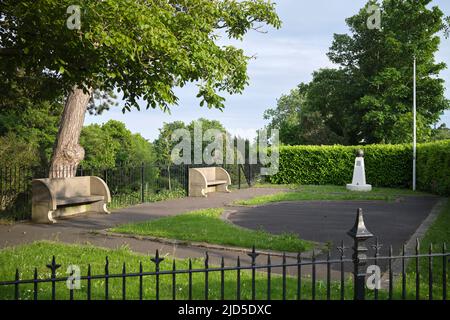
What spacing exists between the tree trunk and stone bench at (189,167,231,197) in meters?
5.09

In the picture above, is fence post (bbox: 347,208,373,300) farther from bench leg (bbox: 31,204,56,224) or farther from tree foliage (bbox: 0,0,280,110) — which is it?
bench leg (bbox: 31,204,56,224)

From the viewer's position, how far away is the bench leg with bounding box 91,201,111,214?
13.4 m

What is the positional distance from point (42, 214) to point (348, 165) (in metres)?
19.1

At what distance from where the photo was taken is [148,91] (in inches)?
350

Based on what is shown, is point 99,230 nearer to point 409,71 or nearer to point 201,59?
point 201,59

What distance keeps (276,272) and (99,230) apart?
501 centimetres

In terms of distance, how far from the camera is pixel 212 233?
9.38 meters

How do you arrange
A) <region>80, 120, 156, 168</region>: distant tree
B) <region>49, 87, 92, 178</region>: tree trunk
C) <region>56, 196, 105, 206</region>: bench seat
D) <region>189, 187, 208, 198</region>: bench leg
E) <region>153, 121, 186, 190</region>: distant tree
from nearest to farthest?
1. <region>56, 196, 105, 206</region>: bench seat
2. <region>49, 87, 92, 178</region>: tree trunk
3. <region>189, 187, 208, 198</region>: bench leg
4. <region>80, 120, 156, 168</region>: distant tree
5. <region>153, 121, 186, 190</region>: distant tree

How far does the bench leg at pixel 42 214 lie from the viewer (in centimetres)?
1140

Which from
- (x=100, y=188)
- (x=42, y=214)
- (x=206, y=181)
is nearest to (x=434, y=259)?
(x=42, y=214)

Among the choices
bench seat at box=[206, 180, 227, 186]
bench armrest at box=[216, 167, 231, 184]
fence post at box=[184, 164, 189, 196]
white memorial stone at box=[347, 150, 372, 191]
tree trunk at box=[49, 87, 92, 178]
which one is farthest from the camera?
white memorial stone at box=[347, 150, 372, 191]

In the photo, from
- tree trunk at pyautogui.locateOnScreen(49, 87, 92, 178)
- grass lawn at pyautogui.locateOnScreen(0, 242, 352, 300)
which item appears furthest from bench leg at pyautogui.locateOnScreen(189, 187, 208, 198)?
grass lawn at pyautogui.locateOnScreen(0, 242, 352, 300)

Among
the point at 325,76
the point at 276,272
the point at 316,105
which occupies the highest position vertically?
the point at 325,76
